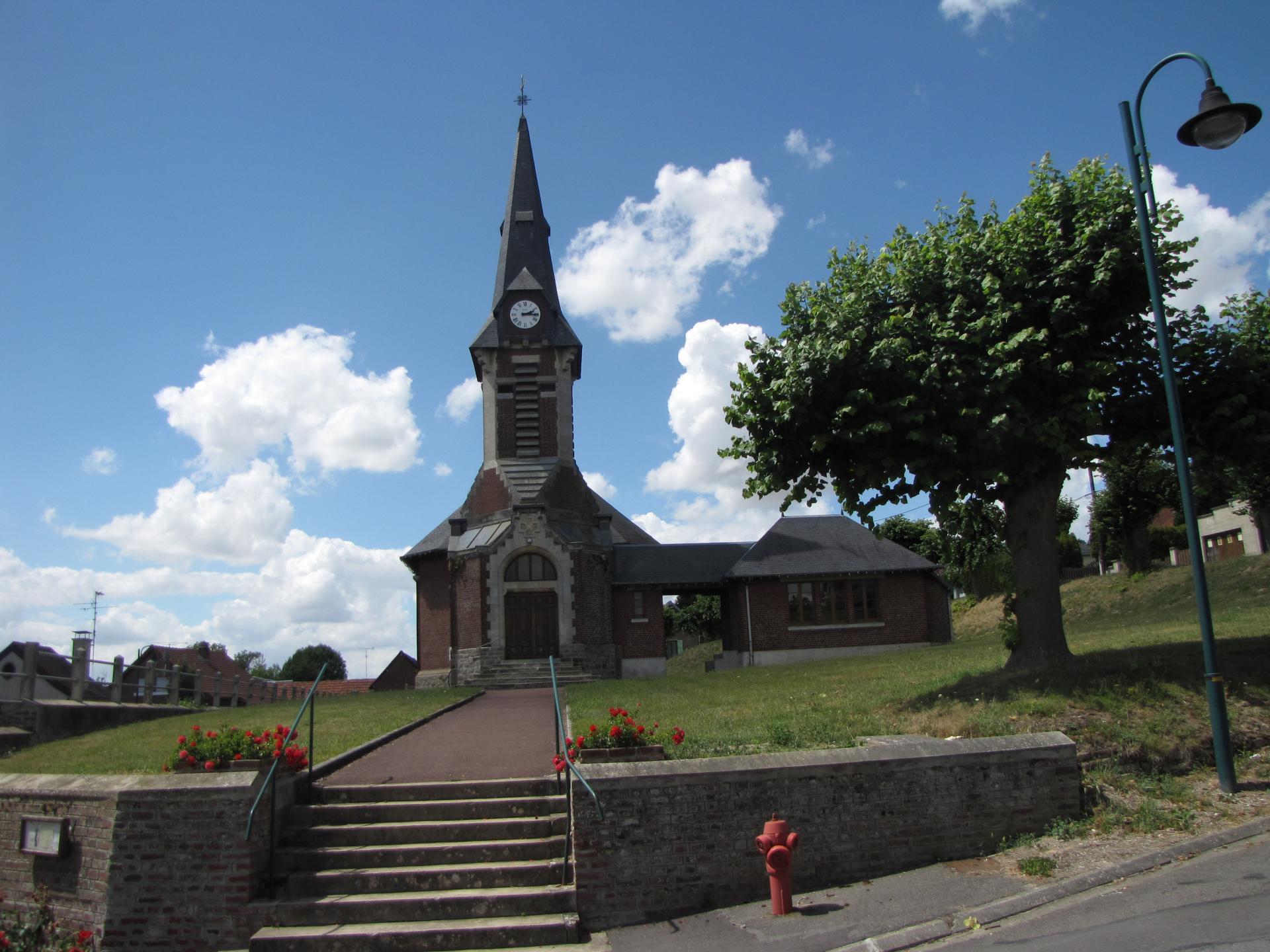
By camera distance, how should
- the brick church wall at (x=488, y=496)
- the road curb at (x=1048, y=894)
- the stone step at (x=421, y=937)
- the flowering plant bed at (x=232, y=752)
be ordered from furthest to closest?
the brick church wall at (x=488, y=496), the flowering plant bed at (x=232, y=752), the stone step at (x=421, y=937), the road curb at (x=1048, y=894)

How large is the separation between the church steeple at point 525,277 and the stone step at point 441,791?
25.5 meters

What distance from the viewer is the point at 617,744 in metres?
8.45

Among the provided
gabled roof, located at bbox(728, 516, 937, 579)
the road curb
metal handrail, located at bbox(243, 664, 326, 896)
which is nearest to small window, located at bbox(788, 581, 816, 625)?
gabled roof, located at bbox(728, 516, 937, 579)

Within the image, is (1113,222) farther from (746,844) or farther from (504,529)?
(504,529)

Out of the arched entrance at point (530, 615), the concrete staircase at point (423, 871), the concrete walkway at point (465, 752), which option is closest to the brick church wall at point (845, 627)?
the arched entrance at point (530, 615)

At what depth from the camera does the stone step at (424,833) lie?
8.30m

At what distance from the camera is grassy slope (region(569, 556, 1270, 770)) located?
10094 mm

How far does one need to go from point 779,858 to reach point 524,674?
22597mm

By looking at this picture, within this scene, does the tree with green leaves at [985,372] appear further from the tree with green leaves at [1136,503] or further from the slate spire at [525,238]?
the tree with green leaves at [1136,503]

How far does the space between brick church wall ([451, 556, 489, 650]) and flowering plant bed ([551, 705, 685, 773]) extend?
2175 centimetres

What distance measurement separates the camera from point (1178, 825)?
323 inches

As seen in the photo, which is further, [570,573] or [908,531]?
[908,531]

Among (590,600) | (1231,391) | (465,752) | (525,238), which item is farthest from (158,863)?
(525,238)

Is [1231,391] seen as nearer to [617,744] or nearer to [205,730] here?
[617,744]
